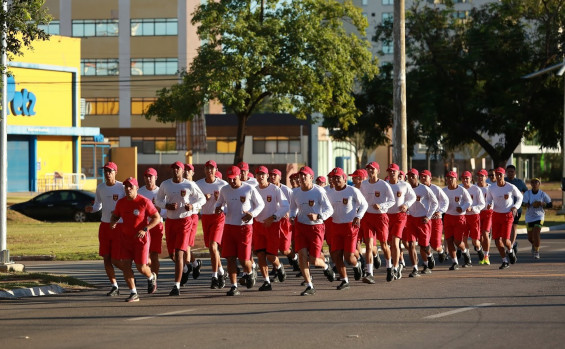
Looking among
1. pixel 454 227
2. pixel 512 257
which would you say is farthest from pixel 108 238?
pixel 512 257

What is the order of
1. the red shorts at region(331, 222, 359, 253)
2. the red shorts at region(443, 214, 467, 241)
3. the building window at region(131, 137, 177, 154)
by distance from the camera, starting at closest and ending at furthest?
the red shorts at region(331, 222, 359, 253) → the red shorts at region(443, 214, 467, 241) → the building window at region(131, 137, 177, 154)

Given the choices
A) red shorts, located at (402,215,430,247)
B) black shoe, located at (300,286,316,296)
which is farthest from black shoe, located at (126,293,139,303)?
red shorts, located at (402,215,430,247)

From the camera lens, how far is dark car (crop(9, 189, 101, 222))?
40562mm

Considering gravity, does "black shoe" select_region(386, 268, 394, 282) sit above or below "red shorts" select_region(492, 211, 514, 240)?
below

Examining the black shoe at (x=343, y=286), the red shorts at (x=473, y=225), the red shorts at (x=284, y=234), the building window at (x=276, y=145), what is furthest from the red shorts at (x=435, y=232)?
the building window at (x=276, y=145)

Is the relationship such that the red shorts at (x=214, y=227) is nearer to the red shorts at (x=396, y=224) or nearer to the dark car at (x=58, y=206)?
the red shorts at (x=396, y=224)

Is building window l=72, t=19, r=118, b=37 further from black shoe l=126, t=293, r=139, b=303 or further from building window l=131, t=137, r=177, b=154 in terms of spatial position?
black shoe l=126, t=293, r=139, b=303

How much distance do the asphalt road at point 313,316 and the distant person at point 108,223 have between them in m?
0.57

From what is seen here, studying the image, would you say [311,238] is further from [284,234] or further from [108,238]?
[108,238]

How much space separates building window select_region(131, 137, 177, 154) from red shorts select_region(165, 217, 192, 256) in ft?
238

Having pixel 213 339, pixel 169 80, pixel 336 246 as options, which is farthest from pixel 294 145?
pixel 213 339

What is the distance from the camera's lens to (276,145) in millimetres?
88938

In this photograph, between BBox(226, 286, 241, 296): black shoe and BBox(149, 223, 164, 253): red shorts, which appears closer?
BBox(226, 286, 241, 296): black shoe

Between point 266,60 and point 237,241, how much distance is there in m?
25.6
